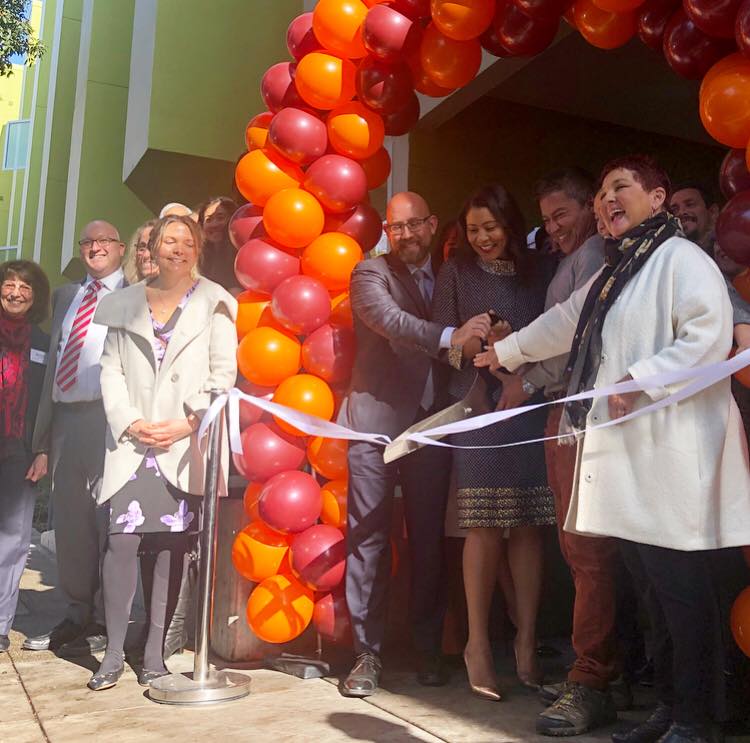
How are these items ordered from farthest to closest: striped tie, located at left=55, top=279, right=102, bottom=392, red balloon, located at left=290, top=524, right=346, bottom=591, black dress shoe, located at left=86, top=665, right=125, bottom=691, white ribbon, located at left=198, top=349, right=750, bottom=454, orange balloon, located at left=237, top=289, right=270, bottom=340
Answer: striped tie, located at left=55, top=279, right=102, bottom=392, orange balloon, located at left=237, top=289, right=270, bottom=340, red balloon, located at left=290, top=524, right=346, bottom=591, black dress shoe, located at left=86, top=665, right=125, bottom=691, white ribbon, located at left=198, top=349, right=750, bottom=454

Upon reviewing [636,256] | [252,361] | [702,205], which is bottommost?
[252,361]

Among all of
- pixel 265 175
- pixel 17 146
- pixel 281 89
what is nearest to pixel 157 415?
pixel 265 175

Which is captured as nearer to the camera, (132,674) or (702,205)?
(702,205)

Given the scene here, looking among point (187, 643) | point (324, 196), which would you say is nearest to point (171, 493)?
A: point (187, 643)

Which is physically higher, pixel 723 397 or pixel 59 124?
pixel 59 124

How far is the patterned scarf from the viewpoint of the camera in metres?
2.49

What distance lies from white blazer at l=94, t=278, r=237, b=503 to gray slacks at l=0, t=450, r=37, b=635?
1.01m

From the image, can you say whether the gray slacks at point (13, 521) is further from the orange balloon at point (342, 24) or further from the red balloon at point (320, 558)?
the orange balloon at point (342, 24)

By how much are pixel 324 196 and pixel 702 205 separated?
147 cm

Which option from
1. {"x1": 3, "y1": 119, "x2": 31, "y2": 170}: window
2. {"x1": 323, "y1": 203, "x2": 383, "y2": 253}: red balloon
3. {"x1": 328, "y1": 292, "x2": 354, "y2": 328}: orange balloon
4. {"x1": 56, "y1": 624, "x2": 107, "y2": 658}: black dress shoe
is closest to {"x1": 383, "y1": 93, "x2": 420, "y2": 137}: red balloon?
{"x1": 323, "y1": 203, "x2": 383, "y2": 253}: red balloon

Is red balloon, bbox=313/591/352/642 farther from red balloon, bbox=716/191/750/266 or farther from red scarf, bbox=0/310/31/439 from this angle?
red balloon, bbox=716/191/750/266

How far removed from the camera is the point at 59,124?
16.0 meters

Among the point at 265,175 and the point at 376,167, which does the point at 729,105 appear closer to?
the point at 376,167

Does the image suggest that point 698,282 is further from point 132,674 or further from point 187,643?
point 187,643
